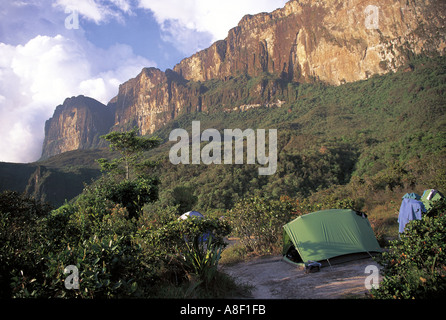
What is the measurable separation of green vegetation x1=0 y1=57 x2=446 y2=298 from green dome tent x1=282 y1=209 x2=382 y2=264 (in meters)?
0.81

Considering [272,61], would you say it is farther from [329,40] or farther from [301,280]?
[301,280]

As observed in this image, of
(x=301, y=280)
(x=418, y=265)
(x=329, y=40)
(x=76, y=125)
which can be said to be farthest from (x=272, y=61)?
(x=76, y=125)

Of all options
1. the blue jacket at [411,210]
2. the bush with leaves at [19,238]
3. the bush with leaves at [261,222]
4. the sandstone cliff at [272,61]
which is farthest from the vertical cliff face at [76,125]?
the blue jacket at [411,210]

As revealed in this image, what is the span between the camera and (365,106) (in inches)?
2442

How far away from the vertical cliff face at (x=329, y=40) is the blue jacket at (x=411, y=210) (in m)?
80.3

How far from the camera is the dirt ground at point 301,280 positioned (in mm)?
4395

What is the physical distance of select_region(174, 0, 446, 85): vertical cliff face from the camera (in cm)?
7219

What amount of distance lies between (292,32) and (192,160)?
86.5 meters

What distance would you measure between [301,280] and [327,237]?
1640 millimetres

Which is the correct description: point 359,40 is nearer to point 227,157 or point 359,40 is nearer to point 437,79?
point 437,79

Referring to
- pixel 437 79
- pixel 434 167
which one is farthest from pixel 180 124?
pixel 434 167

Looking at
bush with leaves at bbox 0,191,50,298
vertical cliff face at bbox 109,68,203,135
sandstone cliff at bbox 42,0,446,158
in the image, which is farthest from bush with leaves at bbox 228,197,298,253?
vertical cliff face at bbox 109,68,203,135

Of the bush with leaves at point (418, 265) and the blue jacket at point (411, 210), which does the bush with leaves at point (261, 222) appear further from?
the bush with leaves at point (418, 265)
